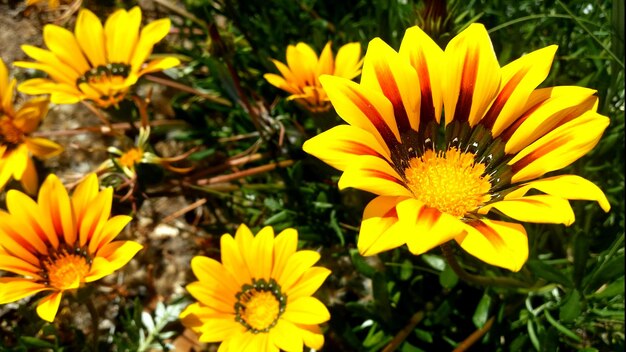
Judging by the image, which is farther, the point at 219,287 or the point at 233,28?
the point at 233,28

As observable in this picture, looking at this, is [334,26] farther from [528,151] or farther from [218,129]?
[528,151]

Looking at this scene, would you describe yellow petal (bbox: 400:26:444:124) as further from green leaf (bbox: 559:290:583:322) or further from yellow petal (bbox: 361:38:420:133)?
green leaf (bbox: 559:290:583:322)

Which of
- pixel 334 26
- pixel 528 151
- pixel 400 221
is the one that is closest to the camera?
pixel 400 221

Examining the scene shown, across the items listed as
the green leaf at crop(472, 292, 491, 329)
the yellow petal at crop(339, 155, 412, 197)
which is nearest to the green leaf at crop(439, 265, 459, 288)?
the green leaf at crop(472, 292, 491, 329)

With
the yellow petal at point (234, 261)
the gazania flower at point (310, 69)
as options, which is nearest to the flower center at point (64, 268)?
the yellow petal at point (234, 261)

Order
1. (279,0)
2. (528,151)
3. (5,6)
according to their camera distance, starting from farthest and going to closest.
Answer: (5,6), (279,0), (528,151)

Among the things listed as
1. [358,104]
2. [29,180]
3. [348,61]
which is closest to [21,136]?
[29,180]

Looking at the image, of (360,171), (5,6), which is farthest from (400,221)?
(5,6)

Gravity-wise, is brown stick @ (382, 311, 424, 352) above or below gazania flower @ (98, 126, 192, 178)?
below

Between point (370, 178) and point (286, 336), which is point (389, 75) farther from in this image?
point (286, 336)
